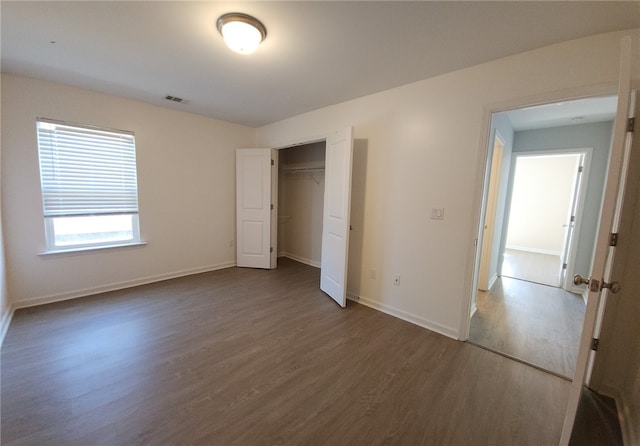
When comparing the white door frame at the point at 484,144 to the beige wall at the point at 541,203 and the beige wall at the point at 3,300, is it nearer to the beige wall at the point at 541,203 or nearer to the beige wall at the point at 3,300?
the beige wall at the point at 3,300

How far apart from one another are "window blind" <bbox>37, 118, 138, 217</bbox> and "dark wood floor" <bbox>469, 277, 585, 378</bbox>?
4559 mm

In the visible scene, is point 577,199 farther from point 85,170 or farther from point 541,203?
point 85,170

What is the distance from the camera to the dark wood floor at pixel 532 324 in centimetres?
226

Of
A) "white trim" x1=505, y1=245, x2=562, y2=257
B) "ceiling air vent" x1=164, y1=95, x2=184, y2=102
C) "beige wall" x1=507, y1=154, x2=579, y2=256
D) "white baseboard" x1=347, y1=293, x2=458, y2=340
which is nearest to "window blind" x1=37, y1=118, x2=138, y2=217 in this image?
"ceiling air vent" x1=164, y1=95, x2=184, y2=102

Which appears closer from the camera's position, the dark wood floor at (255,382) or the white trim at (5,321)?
the dark wood floor at (255,382)

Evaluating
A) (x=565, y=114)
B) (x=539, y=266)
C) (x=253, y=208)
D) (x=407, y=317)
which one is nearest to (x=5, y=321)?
(x=253, y=208)

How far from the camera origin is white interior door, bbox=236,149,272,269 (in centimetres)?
437

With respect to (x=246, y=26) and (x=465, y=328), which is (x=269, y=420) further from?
(x=246, y=26)

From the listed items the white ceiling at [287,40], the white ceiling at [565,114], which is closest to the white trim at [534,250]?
the white ceiling at [565,114]

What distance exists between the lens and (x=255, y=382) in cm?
182

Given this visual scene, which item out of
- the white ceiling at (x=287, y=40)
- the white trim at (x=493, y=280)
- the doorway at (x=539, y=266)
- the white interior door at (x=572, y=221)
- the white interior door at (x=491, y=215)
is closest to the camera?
the white ceiling at (x=287, y=40)

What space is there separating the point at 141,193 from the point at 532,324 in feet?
17.0

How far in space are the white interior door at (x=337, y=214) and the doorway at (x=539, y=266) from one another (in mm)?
1393

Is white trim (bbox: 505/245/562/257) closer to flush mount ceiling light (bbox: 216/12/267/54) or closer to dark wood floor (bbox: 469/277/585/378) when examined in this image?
dark wood floor (bbox: 469/277/585/378)
